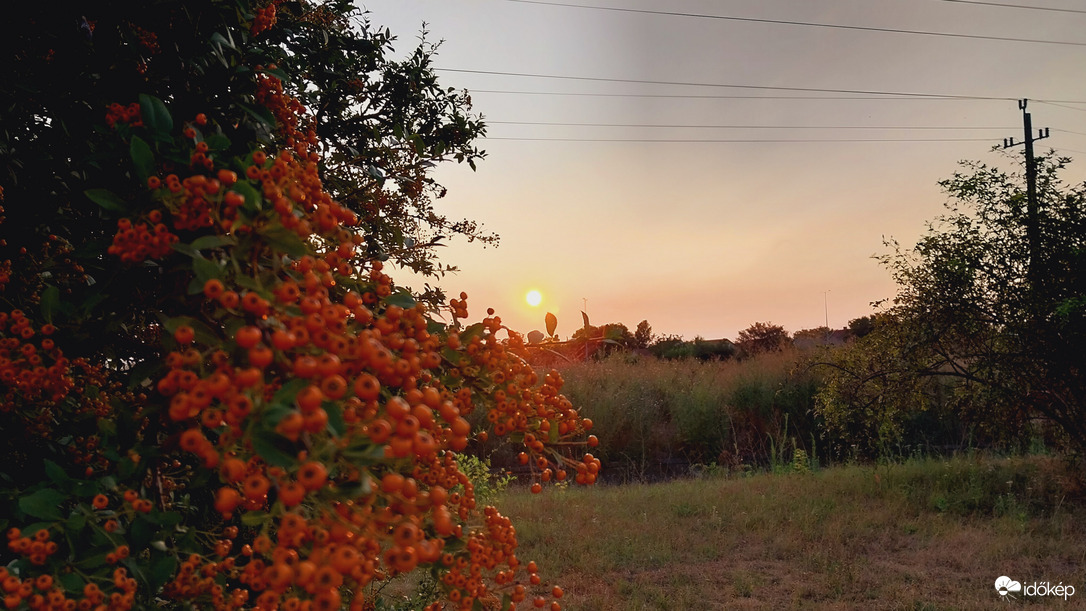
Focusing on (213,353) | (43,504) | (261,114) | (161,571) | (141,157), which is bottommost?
(161,571)

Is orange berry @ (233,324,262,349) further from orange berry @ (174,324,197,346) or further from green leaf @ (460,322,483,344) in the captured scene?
green leaf @ (460,322,483,344)

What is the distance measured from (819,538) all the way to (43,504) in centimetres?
555

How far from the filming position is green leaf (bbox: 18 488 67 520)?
3.70ft

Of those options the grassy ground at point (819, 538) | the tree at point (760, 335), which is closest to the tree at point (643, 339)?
the tree at point (760, 335)

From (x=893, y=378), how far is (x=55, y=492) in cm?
685

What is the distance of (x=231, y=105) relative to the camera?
1559 mm

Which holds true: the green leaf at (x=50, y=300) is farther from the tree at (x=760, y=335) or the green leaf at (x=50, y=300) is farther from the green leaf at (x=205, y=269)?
the tree at (x=760, y=335)

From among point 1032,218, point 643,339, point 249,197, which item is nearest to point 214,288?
point 249,197

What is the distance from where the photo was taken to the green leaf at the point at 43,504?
113 cm

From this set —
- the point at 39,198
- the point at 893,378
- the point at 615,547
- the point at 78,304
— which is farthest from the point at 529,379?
the point at 893,378

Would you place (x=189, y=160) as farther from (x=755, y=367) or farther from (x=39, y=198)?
(x=755, y=367)

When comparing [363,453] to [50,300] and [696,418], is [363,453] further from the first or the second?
[696,418]

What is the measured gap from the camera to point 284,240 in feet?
2.92

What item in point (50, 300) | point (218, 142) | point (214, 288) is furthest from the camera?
point (50, 300)
